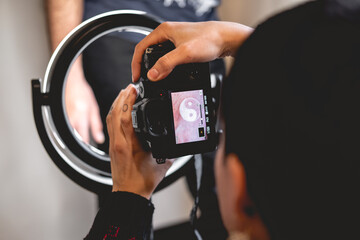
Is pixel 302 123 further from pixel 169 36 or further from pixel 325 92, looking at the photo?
pixel 169 36

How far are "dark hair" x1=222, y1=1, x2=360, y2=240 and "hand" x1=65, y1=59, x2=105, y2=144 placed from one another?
0.45 meters

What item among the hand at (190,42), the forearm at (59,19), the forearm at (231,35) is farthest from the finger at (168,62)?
the forearm at (59,19)

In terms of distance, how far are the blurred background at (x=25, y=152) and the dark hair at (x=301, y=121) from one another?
0.45 m

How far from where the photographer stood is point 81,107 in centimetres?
69

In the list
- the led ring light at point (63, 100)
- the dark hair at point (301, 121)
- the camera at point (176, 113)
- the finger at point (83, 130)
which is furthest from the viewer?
the finger at point (83, 130)

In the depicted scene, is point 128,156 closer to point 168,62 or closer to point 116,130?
point 116,130

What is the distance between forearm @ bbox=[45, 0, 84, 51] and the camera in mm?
584

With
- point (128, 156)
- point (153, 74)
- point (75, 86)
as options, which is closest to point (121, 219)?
point (128, 156)

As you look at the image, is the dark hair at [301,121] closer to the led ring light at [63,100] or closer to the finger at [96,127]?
the led ring light at [63,100]

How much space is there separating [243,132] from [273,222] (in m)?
0.10

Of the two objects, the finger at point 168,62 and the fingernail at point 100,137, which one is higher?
the finger at point 168,62

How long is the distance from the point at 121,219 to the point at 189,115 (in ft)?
0.62

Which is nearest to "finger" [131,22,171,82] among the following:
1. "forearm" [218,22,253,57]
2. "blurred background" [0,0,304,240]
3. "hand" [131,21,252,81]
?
"hand" [131,21,252,81]

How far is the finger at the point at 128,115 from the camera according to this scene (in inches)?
19.7
